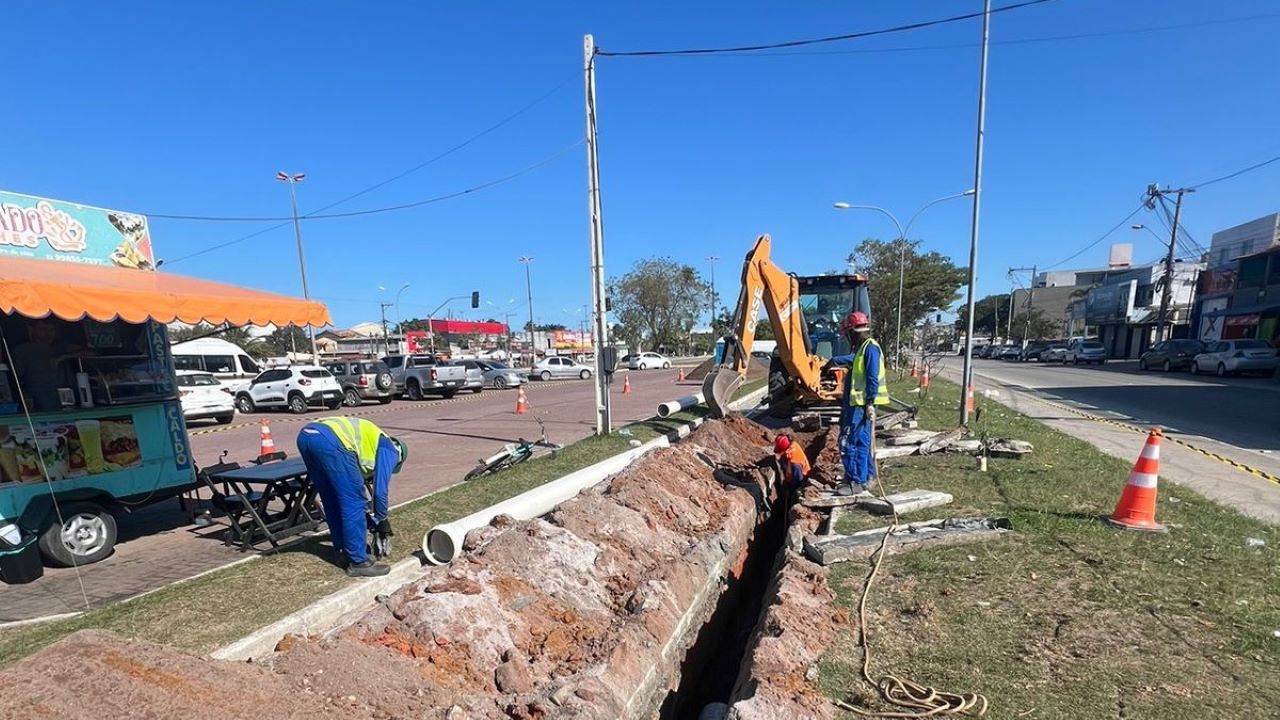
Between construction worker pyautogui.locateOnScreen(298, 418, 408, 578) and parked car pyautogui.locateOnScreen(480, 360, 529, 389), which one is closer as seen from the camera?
construction worker pyautogui.locateOnScreen(298, 418, 408, 578)

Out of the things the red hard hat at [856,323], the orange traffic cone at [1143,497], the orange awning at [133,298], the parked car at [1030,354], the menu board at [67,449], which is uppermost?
the orange awning at [133,298]

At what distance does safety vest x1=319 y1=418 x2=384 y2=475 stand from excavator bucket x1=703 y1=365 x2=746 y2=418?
18.7 ft

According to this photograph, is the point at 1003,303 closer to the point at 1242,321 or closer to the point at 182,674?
the point at 1242,321

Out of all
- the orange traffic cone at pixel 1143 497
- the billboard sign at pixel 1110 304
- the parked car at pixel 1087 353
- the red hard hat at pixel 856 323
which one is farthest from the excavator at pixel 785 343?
the billboard sign at pixel 1110 304

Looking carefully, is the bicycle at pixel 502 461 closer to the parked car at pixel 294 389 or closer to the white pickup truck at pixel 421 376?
the parked car at pixel 294 389

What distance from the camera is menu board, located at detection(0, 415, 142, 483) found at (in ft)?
15.9

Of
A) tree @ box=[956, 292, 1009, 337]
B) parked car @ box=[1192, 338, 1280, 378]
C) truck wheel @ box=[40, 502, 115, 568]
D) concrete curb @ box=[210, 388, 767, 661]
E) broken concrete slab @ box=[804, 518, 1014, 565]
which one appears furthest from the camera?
tree @ box=[956, 292, 1009, 337]

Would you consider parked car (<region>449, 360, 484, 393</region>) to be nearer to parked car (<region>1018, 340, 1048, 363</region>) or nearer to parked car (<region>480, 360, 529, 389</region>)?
parked car (<region>480, 360, 529, 389</region>)

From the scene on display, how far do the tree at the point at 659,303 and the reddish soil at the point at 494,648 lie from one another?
49.5 metres

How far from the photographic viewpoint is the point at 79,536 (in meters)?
5.14

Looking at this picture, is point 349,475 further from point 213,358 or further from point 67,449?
point 213,358

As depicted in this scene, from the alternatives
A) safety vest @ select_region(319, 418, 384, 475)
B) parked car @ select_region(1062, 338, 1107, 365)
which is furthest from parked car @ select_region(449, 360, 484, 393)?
parked car @ select_region(1062, 338, 1107, 365)

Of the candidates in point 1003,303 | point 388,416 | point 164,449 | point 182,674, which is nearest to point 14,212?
point 164,449

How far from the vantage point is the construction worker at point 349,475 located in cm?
440
